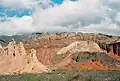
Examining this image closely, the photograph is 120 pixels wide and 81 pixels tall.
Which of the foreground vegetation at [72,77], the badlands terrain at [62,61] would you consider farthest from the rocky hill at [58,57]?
the foreground vegetation at [72,77]

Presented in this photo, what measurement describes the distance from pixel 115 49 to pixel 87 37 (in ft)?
115

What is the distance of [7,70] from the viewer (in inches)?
2844

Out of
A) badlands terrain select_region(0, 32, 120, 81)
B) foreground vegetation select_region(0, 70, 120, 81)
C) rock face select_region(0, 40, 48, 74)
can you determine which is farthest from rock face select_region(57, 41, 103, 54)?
foreground vegetation select_region(0, 70, 120, 81)

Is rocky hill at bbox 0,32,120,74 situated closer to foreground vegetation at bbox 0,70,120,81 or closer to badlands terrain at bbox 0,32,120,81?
badlands terrain at bbox 0,32,120,81

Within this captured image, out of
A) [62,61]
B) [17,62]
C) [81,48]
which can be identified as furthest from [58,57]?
[17,62]

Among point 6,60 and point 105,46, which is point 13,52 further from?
point 105,46

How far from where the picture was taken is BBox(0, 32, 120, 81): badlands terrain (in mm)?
54125

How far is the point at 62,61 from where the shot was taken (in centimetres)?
10206

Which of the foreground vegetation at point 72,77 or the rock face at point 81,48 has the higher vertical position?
the foreground vegetation at point 72,77

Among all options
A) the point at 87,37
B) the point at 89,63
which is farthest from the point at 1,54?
the point at 87,37

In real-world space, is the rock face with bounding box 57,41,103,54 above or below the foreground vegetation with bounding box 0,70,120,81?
below

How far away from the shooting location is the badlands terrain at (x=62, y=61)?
54125mm

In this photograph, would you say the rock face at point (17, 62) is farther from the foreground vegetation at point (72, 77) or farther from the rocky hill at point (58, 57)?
the foreground vegetation at point (72, 77)

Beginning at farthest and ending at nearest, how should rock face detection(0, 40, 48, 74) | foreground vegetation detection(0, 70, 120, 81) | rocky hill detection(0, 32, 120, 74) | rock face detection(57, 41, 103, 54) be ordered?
rock face detection(57, 41, 103, 54)
rocky hill detection(0, 32, 120, 74)
rock face detection(0, 40, 48, 74)
foreground vegetation detection(0, 70, 120, 81)
